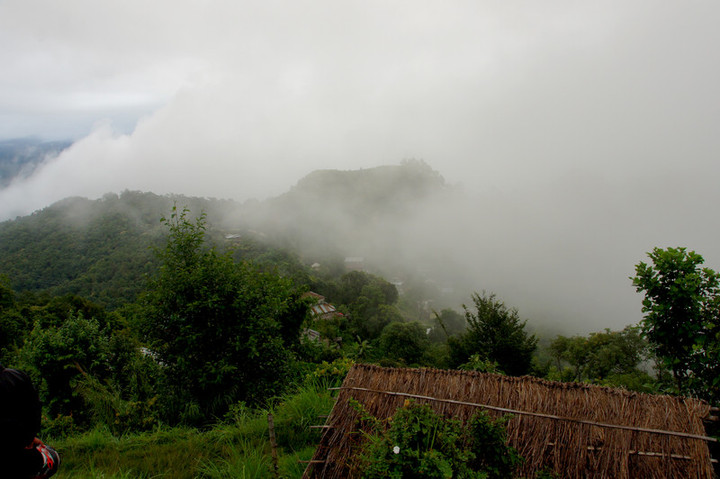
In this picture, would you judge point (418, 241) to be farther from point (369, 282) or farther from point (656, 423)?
point (656, 423)

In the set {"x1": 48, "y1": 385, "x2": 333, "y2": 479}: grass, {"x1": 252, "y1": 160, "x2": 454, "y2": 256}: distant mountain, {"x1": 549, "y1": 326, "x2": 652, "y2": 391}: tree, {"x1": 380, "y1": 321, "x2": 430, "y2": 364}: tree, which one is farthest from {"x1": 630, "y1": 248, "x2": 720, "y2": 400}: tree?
{"x1": 252, "y1": 160, "x2": 454, "y2": 256}: distant mountain

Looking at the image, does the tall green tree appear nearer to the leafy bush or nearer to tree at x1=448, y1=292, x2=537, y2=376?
the leafy bush

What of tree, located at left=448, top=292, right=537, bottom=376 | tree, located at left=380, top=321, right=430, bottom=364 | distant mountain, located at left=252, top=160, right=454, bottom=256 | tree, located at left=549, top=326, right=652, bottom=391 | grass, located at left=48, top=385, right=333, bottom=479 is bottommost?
tree, located at left=380, top=321, right=430, bottom=364

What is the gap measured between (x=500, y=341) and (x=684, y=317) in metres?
9.65

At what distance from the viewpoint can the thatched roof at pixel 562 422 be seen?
3.24 metres

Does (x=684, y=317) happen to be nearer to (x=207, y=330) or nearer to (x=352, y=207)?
(x=207, y=330)

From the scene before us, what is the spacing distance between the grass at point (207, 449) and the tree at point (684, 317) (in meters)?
4.58

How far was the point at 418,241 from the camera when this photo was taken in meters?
128

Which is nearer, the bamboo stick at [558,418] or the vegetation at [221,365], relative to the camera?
the bamboo stick at [558,418]

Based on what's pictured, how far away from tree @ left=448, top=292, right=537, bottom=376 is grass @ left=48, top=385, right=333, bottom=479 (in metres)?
9.79

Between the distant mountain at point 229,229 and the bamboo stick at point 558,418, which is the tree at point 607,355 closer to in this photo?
the bamboo stick at point 558,418

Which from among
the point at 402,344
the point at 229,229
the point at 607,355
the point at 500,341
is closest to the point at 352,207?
the point at 229,229

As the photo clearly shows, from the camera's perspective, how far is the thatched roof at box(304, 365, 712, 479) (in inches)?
128

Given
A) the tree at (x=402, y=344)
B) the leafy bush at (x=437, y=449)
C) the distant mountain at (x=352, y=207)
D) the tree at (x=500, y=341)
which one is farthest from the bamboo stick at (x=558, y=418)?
the distant mountain at (x=352, y=207)
